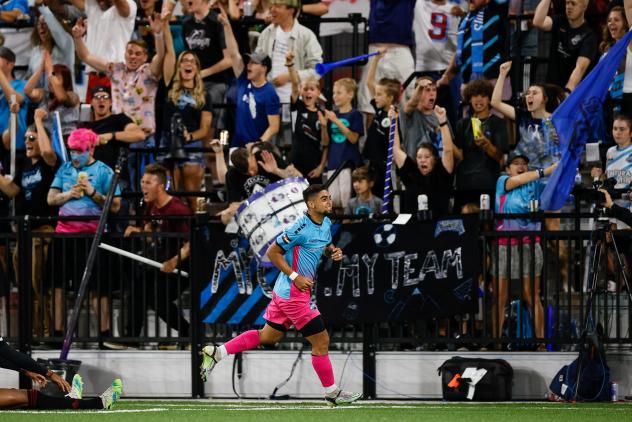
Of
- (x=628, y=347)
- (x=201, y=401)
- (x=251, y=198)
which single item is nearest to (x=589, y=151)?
(x=628, y=347)

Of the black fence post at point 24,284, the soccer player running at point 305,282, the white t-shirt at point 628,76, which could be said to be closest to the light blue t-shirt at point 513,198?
the white t-shirt at point 628,76

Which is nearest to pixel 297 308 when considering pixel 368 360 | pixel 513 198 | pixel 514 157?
pixel 368 360

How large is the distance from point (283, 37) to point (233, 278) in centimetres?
434

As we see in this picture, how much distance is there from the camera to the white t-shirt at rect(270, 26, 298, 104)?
1658cm

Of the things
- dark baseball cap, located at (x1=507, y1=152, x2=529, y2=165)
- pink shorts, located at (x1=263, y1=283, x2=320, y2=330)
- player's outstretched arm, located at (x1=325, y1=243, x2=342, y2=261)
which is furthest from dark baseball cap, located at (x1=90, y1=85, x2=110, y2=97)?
player's outstretched arm, located at (x1=325, y1=243, x2=342, y2=261)

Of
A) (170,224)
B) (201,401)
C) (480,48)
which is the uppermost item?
(480,48)

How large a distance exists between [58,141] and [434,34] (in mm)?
5115

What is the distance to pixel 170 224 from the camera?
1421 cm

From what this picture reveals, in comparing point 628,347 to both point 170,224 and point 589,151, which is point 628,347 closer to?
point 589,151

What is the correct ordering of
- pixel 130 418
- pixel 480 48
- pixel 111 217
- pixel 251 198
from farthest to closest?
1. pixel 480 48
2. pixel 111 217
3. pixel 251 198
4. pixel 130 418

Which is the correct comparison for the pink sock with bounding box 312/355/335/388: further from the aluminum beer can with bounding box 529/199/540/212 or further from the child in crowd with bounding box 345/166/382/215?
the aluminum beer can with bounding box 529/199/540/212

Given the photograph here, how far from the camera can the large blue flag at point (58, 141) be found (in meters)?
15.7

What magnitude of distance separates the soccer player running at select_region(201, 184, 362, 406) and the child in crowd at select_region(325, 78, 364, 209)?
10.7 ft

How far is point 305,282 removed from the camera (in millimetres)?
11258
